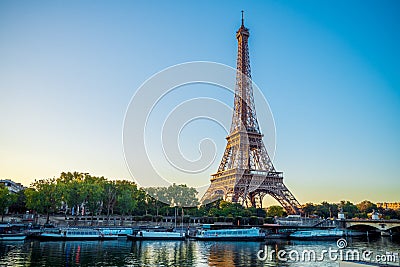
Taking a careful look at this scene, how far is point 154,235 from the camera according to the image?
44000 millimetres

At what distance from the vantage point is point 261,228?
55719 mm

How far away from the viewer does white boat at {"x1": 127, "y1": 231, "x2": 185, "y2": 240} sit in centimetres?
4303

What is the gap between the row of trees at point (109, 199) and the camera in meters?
52.1

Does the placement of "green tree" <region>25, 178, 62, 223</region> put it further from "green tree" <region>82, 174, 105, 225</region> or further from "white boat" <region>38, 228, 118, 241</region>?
"white boat" <region>38, 228, 118, 241</region>

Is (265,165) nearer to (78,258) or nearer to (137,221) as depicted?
(137,221)

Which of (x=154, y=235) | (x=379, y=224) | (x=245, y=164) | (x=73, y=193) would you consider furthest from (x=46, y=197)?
(x=379, y=224)

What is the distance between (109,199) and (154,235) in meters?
16.0

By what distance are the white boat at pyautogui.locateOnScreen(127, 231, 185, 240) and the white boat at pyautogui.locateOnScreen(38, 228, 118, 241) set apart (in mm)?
2535

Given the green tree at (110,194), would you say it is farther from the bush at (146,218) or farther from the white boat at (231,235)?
the white boat at (231,235)

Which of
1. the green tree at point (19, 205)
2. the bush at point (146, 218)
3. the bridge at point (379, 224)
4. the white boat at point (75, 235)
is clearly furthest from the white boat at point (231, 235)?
the green tree at point (19, 205)

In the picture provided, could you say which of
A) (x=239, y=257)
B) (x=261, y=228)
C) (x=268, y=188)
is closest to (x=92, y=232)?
(x=239, y=257)

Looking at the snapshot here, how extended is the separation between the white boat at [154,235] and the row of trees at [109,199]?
13.1m

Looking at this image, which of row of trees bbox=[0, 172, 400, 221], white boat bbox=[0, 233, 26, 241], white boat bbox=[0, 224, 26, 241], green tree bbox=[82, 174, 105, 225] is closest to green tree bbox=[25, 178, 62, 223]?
row of trees bbox=[0, 172, 400, 221]

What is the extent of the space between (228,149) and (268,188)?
13.8 m
